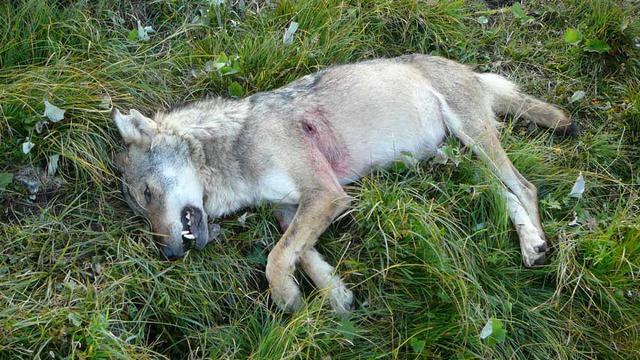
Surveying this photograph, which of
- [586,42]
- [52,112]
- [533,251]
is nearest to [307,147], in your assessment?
[533,251]

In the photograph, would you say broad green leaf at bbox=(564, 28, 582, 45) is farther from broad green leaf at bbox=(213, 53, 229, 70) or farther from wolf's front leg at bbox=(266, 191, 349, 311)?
broad green leaf at bbox=(213, 53, 229, 70)

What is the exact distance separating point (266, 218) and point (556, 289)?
188cm

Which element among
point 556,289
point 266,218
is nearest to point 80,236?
point 266,218

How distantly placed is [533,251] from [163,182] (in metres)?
2.41

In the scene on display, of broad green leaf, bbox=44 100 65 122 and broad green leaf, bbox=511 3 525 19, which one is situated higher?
broad green leaf, bbox=44 100 65 122

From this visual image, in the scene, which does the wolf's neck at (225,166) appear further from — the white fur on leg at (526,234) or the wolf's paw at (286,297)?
the white fur on leg at (526,234)

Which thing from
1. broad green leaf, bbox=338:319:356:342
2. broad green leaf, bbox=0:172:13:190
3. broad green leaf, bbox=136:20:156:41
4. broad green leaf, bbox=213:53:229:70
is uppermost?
broad green leaf, bbox=136:20:156:41

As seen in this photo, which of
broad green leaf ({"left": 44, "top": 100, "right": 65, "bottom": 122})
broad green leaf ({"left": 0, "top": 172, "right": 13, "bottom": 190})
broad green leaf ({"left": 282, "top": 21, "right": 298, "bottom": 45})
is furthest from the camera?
broad green leaf ({"left": 282, "top": 21, "right": 298, "bottom": 45})

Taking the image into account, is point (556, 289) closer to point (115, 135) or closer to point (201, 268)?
point (201, 268)

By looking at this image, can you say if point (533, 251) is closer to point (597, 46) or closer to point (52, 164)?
point (597, 46)

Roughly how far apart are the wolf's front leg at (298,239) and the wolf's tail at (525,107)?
1730 millimetres

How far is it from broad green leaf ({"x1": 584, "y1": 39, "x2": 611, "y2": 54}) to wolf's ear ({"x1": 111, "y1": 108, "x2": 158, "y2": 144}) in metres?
3.61

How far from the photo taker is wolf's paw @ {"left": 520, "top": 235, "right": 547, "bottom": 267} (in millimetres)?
4434

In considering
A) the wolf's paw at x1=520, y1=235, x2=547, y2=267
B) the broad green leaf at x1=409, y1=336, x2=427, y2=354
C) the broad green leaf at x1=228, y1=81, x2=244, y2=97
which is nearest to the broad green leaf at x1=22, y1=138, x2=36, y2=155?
the broad green leaf at x1=228, y1=81, x2=244, y2=97
